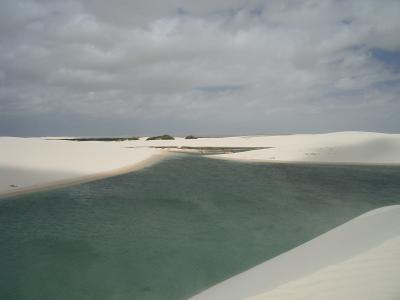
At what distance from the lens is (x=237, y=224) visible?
→ 8.58 m

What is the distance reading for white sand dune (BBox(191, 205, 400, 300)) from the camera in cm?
372

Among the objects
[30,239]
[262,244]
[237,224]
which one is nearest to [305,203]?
[237,224]

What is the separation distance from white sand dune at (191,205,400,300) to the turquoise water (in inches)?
21.6

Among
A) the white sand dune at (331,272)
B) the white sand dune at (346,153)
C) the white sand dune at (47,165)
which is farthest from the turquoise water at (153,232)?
the white sand dune at (346,153)

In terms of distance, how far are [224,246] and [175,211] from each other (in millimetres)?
3510

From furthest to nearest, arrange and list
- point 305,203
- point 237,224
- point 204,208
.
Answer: point 305,203 < point 204,208 < point 237,224

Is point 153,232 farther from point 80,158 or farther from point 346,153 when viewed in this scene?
point 346,153

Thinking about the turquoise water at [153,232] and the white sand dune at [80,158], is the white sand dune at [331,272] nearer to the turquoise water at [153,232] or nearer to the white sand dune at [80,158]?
the turquoise water at [153,232]

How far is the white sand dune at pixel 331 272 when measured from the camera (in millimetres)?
3721

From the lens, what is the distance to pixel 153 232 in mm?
7918

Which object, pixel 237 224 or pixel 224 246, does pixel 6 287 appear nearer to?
pixel 224 246

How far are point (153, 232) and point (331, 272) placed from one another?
487 centimetres

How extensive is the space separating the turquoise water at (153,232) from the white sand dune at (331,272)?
0.55 metres

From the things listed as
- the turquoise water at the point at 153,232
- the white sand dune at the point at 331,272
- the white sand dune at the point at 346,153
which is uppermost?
the white sand dune at the point at 346,153
